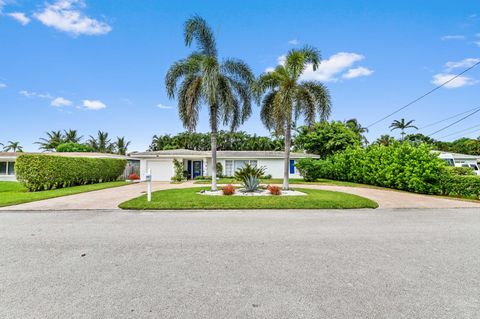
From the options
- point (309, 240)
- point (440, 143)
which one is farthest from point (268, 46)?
point (440, 143)

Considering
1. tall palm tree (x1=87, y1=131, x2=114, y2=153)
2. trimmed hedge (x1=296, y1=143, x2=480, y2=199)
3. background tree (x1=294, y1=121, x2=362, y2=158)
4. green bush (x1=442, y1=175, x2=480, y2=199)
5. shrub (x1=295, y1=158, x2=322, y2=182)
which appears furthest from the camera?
tall palm tree (x1=87, y1=131, x2=114, y2=153)

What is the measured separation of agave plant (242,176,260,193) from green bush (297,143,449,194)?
9337 millimetres

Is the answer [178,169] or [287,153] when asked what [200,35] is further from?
[178,169]

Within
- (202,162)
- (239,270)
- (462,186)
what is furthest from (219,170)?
(239,270)

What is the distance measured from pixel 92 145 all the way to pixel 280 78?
47005mm

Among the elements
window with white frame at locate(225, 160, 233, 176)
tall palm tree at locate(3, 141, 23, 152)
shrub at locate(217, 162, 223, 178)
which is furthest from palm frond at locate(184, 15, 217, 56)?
tall palm tree at locate(3, 141, 23, 152)

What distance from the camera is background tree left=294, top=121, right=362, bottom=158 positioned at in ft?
96.0

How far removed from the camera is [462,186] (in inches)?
490

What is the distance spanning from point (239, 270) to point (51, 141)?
55.3 m

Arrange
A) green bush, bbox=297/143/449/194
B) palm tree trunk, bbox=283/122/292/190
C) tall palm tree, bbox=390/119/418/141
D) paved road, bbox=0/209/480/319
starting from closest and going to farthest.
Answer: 1. paved road, bbox=0/209/480/319
2. palm tree trunk, bbox=283/122/292/190
3. green bush, bbox=297/143/449/194
4. tall palm tree, bbox=390/119/418/141

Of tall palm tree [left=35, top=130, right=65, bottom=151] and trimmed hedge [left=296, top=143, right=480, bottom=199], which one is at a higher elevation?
tall palm tree [left=35, top=130, right=65, bottom=151]

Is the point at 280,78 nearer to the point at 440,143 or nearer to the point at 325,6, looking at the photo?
the point at 325,6

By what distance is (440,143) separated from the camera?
50.1m

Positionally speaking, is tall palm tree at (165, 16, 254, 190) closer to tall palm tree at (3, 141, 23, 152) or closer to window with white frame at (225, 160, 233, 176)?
window with white frame at (225, 160, 233, 176)
